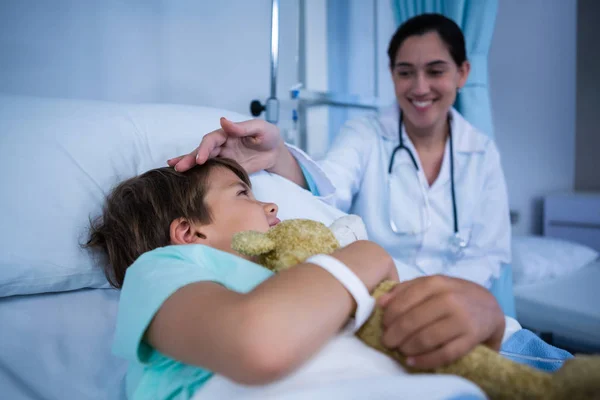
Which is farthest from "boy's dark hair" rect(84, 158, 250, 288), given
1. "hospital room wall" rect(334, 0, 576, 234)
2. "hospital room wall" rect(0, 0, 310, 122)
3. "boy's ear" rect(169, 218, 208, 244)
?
"hospital room wall" rect(334, 0, 576, 234)

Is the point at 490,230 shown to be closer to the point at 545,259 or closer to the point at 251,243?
the point at 545,259

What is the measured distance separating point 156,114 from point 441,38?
1.10 meters

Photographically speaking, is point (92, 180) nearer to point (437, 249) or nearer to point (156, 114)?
point (156, 114)

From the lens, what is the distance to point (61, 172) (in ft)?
3.04

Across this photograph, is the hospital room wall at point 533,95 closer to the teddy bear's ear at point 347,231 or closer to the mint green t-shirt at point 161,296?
the teddy bear's ear at point 347,231

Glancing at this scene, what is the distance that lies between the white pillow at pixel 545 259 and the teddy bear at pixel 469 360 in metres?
1.61

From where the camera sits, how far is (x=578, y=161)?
10.9 ft

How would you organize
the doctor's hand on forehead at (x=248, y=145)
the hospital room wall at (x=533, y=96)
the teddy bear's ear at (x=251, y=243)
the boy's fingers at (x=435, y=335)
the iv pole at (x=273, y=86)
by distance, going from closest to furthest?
1. the boy's fingers at (x=435, y=335)
2. the teddy bear's ear at (x=251, y=243)
3. the doctor's hand on forehead at (x=248, y=145)
4. the iv pole at (x=273, y=86)
5. the hospital room wall at (x=533, y=96)

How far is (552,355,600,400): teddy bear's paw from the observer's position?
411 millimetres

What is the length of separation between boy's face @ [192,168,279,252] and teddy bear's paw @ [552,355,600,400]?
54 cm

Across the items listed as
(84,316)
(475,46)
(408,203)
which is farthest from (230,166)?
(475,46)

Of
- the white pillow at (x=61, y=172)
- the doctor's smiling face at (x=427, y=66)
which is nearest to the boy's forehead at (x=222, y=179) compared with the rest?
the white pillow at (x=61, y=172)

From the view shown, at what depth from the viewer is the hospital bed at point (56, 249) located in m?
0.81

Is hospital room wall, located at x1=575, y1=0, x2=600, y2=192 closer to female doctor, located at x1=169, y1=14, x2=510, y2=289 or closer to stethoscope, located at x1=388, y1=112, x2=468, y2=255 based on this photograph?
female doctor, located at x1=169, y1=14, x2=510, y2=289
